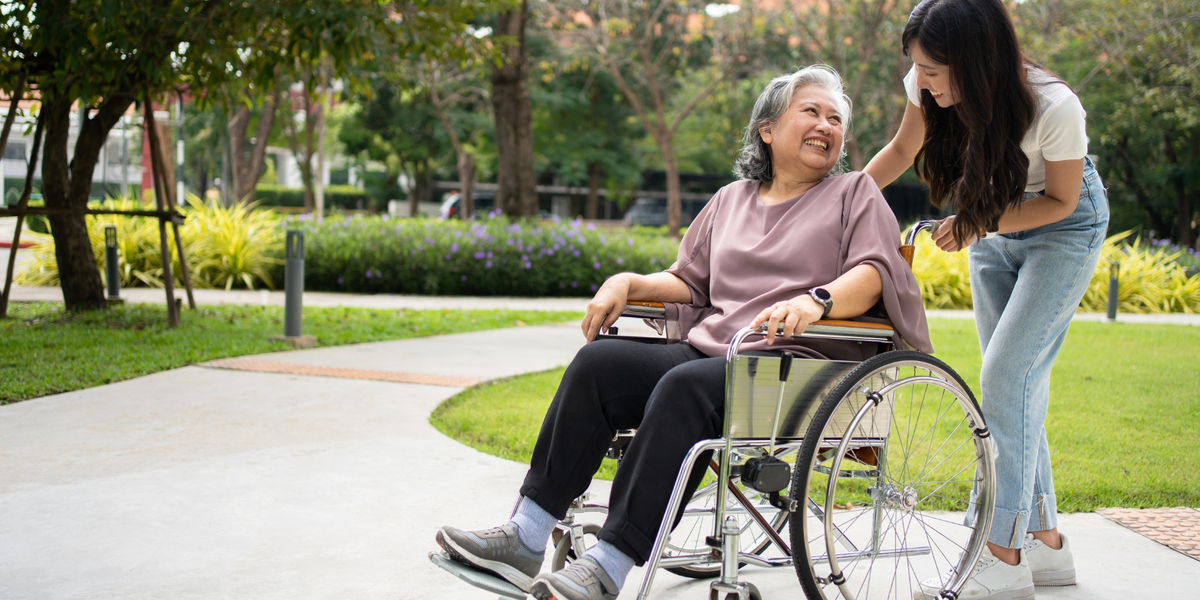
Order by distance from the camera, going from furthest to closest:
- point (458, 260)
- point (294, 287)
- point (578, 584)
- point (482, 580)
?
point (458, 260), point (294, 287), point (482, 580), point (578, 584)

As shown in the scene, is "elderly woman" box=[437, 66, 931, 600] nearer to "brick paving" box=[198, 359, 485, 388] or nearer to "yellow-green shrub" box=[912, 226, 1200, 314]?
"brick paving" box=[198, 359, 485, 388]

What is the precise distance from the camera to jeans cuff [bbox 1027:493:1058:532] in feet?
8.30

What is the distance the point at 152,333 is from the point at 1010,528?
5619 millimetres

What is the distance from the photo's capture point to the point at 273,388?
15.6 ft

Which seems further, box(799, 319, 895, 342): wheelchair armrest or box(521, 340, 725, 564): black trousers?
box(799, 319, 895, 342): wheelchair armrest

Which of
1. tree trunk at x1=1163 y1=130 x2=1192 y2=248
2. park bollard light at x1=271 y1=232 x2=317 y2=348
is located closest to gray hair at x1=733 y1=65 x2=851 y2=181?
park bollard light at x1=271 y1=232 x2=317 y2=348

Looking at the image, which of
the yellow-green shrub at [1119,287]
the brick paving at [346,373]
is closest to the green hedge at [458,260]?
the yellow-green shrub at [1119,287]

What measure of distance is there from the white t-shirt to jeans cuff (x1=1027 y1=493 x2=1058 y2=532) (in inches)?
34.8

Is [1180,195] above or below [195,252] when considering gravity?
above

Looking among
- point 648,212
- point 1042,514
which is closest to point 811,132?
point 1042,514

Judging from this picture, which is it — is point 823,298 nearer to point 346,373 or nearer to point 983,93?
point 983,93

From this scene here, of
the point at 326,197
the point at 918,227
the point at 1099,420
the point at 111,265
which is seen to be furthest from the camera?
the point at 326,197

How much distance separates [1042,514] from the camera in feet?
8.36

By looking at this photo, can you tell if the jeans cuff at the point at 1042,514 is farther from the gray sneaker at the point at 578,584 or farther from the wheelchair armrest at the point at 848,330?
the gray sneaker at the point at 578,584
